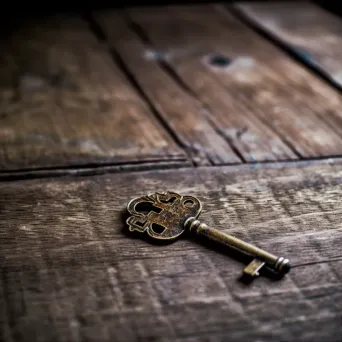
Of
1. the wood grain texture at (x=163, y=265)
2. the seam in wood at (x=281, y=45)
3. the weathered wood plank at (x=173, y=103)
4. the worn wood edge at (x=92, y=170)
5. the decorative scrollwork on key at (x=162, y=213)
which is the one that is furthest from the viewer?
the seam in wood at (x=281, y=45)

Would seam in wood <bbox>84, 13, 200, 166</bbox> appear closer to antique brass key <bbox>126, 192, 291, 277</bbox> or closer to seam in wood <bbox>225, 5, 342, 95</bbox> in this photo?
antique brass key <bbox>126, 192, 291, 277</bbox>

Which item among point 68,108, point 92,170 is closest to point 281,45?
point 68,108

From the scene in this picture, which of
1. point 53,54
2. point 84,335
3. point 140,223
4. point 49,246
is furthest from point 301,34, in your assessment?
point 84,335

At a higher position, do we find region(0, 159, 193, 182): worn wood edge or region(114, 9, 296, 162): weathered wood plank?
region(114, 9, 296, 162): weathered wood plank

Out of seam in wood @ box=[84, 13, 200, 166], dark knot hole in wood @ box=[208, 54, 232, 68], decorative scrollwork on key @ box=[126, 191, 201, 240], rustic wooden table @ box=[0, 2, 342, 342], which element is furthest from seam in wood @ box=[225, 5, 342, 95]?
decorative scrollwork on key @ box=[126, 191, 201, 240]

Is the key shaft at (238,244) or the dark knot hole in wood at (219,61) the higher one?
the key shaft at (238,244)

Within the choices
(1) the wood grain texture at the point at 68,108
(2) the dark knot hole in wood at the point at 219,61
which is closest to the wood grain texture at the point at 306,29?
(2) the dark knot hole in wood at the point at 219,61

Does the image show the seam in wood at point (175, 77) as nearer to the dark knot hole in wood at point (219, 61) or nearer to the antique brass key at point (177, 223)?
the dark knot hole in wood at point (219, 61)
